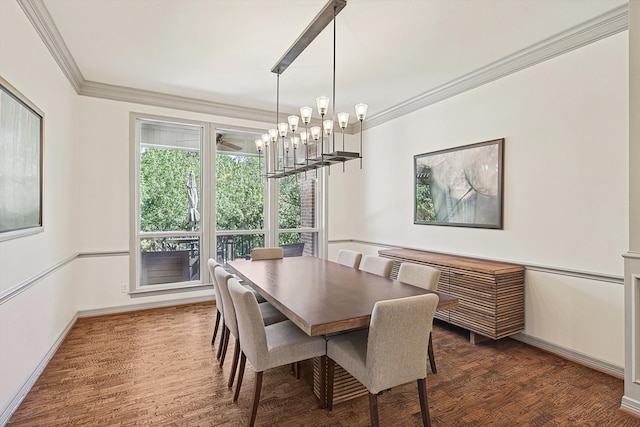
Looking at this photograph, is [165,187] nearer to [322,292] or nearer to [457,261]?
[322,292]

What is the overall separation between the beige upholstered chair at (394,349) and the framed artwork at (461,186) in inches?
81.8

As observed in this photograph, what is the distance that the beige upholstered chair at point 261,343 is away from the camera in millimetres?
1955

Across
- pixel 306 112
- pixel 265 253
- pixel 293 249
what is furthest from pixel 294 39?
pixel 293 249

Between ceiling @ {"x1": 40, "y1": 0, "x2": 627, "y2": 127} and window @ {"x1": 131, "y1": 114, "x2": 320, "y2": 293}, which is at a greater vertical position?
ceiling @ {"x1": 40, "y1": 0, "x2": 627, "y2": 127}

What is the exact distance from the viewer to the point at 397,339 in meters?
1.80

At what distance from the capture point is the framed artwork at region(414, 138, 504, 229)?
3.45m

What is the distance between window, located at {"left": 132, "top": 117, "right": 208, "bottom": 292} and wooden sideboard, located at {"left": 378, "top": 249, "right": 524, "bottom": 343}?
3.33 meters

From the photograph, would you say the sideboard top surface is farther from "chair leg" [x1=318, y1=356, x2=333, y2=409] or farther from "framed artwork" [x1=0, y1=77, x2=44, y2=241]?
"framed artwork" [x1=0, y1=77, x2=44, y2=241]

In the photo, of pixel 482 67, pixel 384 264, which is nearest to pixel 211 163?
pixel 384 264

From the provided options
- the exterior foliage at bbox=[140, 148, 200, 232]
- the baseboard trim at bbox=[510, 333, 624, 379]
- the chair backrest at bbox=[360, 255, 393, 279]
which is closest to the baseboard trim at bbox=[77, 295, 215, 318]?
the exterior foliage at bbox=[140, 148, 200, 232]

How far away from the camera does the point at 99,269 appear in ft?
13.4

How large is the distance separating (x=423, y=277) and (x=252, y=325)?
4.77 feet

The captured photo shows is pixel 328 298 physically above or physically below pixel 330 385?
above

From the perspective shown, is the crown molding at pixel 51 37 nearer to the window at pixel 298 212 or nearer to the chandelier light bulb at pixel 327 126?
the chandelier light bulb at pixel 327 126
